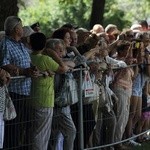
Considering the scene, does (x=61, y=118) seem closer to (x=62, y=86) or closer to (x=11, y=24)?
(x=62, y=86)

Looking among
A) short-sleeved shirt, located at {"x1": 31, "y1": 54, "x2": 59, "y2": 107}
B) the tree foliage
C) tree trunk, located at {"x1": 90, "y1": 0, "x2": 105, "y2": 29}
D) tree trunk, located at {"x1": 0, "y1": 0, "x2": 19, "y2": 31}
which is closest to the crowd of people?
short-sleeved shirt, located at {"x1": 31, "y1": 54, "x2": 59, "y2": 107}

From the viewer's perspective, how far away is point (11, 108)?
6.79 meters

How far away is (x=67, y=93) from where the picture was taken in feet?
24.7

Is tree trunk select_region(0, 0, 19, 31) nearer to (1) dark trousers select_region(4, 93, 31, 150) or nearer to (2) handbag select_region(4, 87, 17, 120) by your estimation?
(1) dark trousers select_region(4, 93, 31, 150)

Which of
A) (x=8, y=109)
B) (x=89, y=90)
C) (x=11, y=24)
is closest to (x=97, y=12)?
(x=89, y=90)

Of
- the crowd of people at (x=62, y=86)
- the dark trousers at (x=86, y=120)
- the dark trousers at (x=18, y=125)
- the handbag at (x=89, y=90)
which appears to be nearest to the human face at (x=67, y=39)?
the crowd of people at (x=62, y=86)

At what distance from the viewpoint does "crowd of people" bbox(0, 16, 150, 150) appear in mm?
→ 7070

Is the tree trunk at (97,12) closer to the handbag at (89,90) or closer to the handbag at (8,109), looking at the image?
the handbag at (89,90)

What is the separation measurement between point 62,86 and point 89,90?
0.67m

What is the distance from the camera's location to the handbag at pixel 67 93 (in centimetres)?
746

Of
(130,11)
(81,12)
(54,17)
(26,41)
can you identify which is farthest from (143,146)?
(130,11)

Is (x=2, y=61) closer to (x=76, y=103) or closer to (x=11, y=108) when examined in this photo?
(x=11, y=108)

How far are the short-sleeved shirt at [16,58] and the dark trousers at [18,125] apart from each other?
10cm

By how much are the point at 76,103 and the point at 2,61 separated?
54.9 inches
